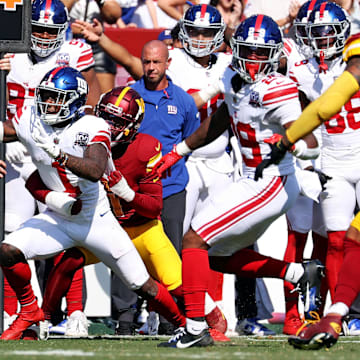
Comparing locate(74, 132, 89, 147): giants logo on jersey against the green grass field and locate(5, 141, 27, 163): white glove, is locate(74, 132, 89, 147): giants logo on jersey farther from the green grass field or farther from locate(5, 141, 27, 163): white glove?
locate(5, 141, 27, 163): white glove

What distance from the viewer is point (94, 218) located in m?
5.70

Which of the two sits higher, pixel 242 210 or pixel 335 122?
pixel 335 122

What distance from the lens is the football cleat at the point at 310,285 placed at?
584 centimetres

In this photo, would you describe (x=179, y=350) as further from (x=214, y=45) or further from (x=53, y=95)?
(x=214, y=45)

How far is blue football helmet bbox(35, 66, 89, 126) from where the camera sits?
568 centimetres

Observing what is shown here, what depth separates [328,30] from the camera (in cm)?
667

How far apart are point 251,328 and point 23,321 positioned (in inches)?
73.7

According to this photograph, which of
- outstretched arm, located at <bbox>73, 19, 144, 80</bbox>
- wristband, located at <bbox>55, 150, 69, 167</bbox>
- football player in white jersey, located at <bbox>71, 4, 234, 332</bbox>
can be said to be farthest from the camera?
outstretched arm, located at <bbox>73, 19, 144, 80</bbox>

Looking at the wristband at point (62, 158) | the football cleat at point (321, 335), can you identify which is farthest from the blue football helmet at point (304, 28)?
the football cleat at point (321, 335)

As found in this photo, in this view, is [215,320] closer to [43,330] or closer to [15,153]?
[43,330]

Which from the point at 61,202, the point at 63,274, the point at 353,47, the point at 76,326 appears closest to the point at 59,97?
the point at 61,202

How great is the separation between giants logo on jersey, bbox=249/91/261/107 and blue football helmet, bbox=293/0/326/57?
1.42 meters

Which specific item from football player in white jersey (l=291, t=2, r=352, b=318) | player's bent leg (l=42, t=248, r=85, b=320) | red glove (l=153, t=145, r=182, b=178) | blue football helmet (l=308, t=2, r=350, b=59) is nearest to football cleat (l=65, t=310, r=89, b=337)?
player's bent leg (l=42, t=248, r=85, b=320)

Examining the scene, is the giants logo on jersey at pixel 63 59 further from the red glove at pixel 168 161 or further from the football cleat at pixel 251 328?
the football cleat at pixel 251 328
